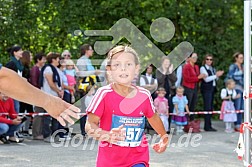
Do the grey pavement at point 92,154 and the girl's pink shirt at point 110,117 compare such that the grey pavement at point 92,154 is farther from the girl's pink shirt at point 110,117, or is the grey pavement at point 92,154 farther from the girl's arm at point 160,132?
the girl's pink shirt at point 110,117

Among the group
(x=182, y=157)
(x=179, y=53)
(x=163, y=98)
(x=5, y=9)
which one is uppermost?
(x=5, y=9)

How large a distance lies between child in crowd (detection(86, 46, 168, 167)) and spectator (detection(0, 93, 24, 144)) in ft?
18.9

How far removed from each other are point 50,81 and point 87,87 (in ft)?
2.80

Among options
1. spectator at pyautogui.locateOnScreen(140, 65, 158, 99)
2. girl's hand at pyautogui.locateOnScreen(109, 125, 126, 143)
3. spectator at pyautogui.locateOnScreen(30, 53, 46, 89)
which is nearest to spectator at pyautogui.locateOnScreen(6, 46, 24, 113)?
spectator at pyautogui.locateOnScreen(30, 53, 46, 89)

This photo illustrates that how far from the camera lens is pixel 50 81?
11.5 m

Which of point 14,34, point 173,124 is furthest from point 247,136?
point 14,34

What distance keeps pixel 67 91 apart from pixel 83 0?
667 cm

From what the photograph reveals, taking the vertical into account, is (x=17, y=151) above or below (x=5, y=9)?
below

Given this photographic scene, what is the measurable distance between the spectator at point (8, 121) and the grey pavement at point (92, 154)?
199mm

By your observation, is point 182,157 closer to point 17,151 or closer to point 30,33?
point 17,151

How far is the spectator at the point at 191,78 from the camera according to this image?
13.4 meters

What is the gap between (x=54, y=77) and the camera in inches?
452

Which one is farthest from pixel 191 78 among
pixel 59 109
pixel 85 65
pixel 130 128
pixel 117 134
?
pixel 59 109

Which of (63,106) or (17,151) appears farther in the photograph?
(17,151)
